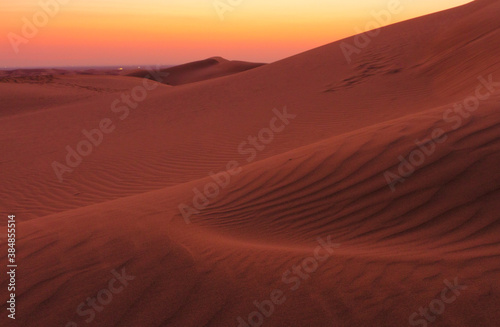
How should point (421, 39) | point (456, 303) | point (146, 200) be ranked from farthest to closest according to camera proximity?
point (421, 39) < point (146, 200) < point (456, 303)

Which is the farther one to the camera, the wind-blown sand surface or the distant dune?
the distant dune

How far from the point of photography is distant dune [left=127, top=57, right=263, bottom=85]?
1914 inches

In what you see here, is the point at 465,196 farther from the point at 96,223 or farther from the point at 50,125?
the point at 50,125

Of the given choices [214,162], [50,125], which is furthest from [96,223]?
[50,125]

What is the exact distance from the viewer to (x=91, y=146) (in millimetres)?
10984

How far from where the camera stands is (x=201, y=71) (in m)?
51.9

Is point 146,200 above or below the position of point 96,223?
above

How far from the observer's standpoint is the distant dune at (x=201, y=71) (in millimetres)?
48625

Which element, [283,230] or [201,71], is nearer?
[283,230]

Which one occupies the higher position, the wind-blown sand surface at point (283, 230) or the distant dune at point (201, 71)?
the distant dune at point (201, 71)

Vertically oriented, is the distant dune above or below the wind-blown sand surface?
above

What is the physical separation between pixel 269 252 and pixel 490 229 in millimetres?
1658

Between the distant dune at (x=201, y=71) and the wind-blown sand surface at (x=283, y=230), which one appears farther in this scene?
the distant dune at (x=201, y=71)

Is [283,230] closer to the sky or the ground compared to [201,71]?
closer to the ground
